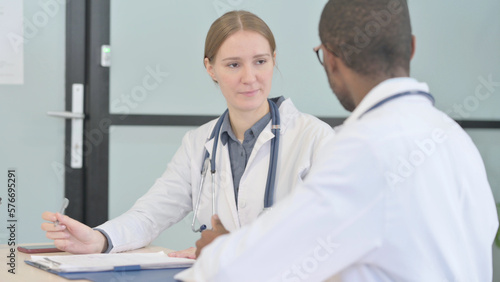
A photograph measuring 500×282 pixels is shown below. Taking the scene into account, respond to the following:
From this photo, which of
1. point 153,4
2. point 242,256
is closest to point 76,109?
point 153,4

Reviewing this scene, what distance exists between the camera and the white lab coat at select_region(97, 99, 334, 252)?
1812mm

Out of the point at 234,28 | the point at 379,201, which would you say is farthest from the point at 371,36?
the point at 234,28

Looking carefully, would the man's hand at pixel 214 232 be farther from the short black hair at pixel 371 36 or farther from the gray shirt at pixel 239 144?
the gray shirt at pixel 239 144

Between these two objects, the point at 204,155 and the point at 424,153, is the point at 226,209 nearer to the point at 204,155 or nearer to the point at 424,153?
the point at 204,155

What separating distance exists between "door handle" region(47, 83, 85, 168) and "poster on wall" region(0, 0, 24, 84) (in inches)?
9.0

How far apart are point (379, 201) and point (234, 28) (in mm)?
1178

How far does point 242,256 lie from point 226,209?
1.02 metres

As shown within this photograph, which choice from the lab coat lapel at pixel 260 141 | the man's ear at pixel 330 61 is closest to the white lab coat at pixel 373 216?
the man's ear at pixel 330 61

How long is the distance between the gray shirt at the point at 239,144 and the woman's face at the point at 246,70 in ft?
0.15

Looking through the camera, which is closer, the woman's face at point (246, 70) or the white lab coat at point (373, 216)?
the white lab coat at point (373, 216)

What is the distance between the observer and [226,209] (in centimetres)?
188

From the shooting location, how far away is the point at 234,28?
6.34ft

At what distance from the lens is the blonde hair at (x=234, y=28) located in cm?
194

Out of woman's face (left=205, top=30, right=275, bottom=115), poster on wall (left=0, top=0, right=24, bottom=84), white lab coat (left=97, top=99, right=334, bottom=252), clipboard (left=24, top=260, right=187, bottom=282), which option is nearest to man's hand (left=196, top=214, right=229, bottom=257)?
clipboard (left=24, top=260, right=187, bottom=282)
